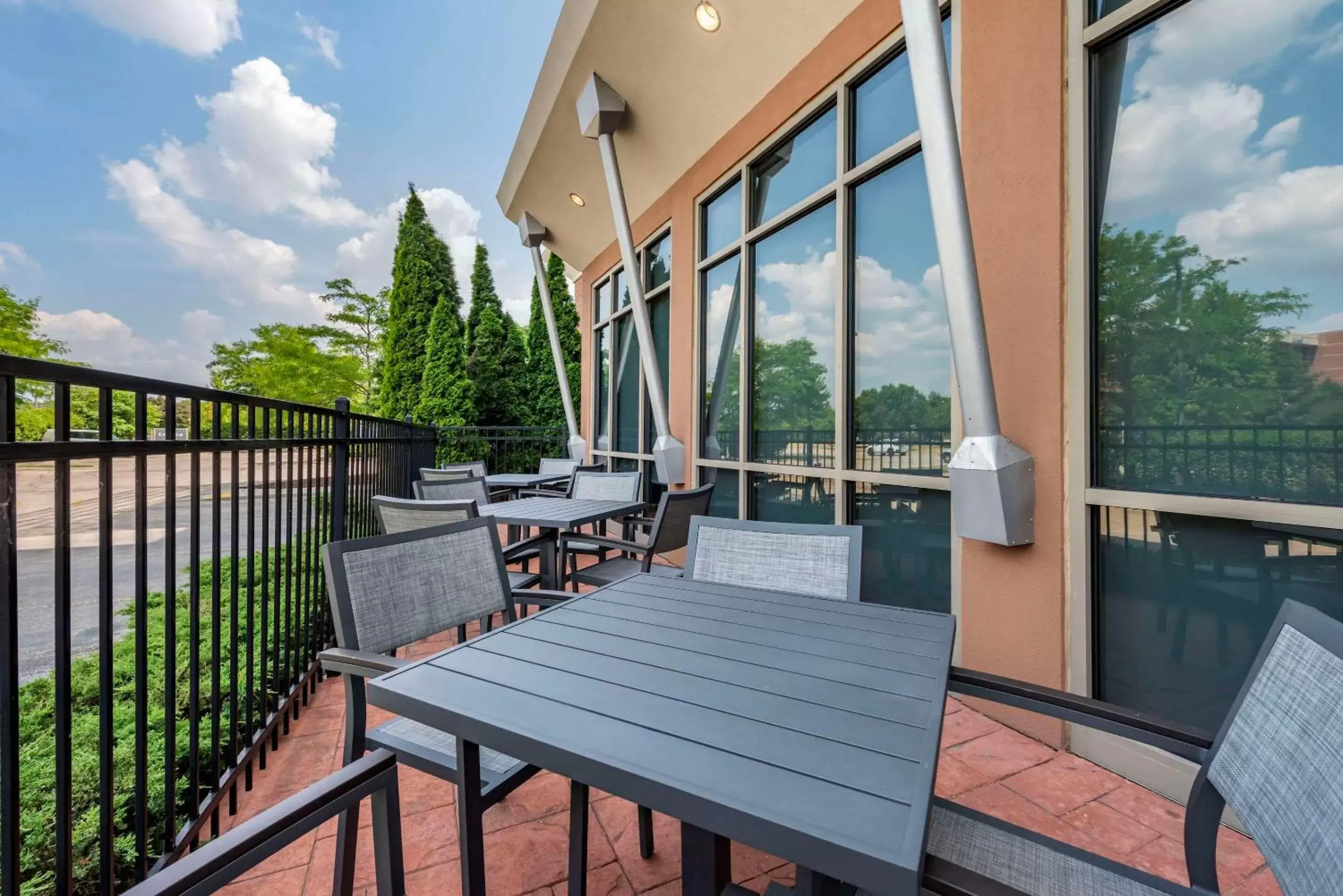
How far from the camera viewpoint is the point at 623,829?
1.75 meters

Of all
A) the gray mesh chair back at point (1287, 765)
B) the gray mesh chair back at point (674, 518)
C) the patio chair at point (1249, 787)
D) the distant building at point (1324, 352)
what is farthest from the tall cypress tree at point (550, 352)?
the gray mesh chair back at point (1287, 765)

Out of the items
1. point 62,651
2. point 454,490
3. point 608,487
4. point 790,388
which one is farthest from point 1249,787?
point 608,487

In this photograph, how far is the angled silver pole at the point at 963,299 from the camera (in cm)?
211

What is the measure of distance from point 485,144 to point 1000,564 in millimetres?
36562

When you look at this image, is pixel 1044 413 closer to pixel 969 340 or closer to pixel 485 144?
pixel 969 340

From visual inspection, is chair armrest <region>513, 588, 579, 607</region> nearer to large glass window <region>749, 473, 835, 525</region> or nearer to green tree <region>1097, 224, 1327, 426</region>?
large glass window <region>749, 473, 835, 525</region>

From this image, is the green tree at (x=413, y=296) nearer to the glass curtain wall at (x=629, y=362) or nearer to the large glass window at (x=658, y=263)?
the glass curtain wall at (x=629, y=362)

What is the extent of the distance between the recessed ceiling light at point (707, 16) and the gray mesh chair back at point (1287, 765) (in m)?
4.03

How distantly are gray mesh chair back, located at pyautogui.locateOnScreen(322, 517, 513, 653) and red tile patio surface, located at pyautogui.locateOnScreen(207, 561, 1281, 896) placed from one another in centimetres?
62

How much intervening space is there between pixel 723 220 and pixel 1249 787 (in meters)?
4.48

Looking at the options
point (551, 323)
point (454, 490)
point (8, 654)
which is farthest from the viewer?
point (551, 323)

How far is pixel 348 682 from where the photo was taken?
1.38m

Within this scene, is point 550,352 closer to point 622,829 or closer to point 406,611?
point 406,611

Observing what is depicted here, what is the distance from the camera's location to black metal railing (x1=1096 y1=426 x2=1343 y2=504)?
1579 millimetres
